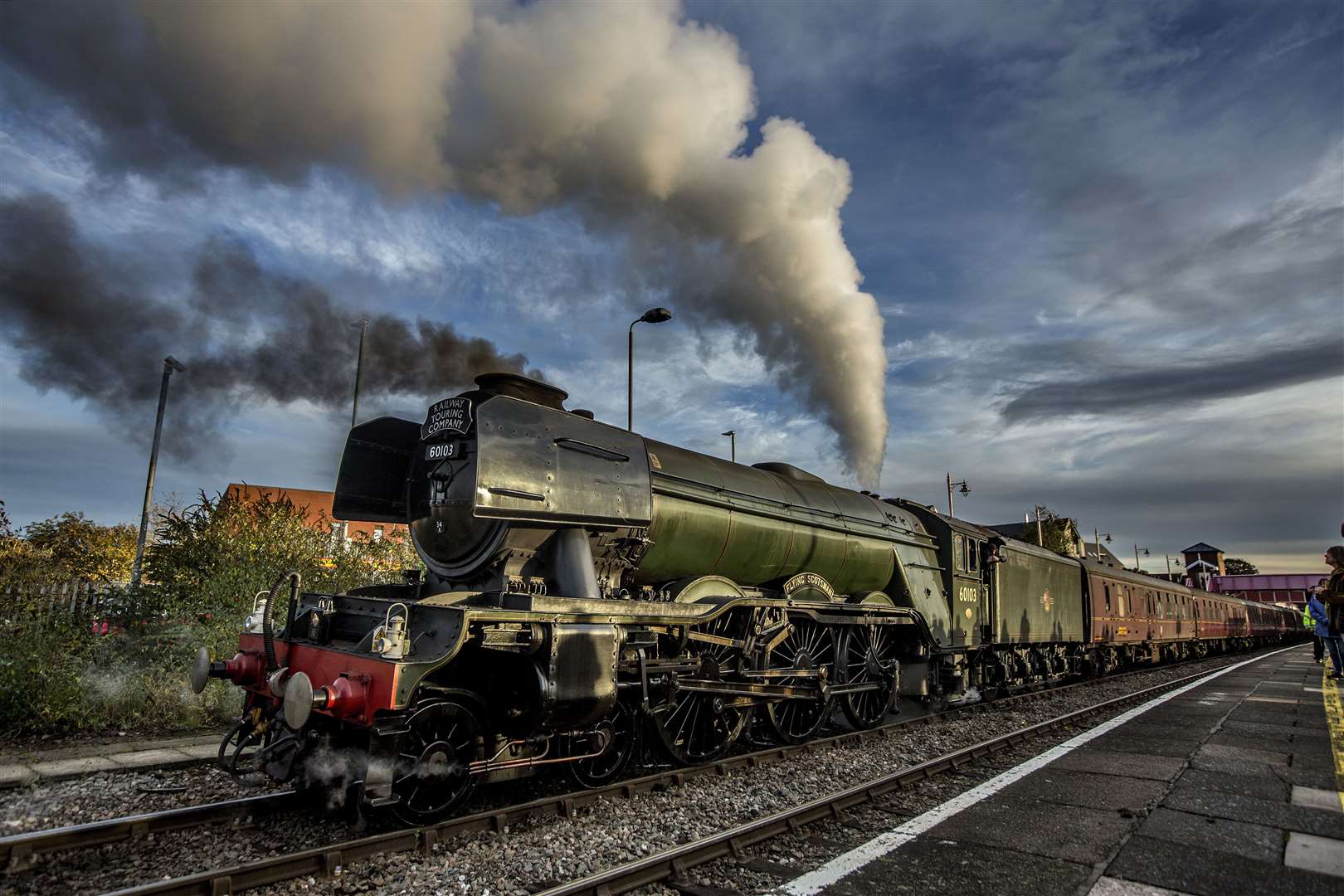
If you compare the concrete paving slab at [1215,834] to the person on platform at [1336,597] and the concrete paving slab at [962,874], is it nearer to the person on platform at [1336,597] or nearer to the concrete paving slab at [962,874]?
the concrete paving slab at [962,874]

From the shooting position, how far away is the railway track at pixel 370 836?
3.96 metres

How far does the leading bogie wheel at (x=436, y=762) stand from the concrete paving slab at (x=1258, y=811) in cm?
511

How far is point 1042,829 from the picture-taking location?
5.14 metres

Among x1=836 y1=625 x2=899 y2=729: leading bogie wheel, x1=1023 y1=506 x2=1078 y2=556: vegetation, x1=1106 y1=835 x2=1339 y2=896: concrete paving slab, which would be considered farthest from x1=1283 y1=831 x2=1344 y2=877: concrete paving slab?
x1=1023 y1=506 x2=1078 y2=556: vegetation

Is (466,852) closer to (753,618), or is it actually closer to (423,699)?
(423,699)

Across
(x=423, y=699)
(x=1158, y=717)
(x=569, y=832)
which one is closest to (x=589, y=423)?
(x=423, y=699)

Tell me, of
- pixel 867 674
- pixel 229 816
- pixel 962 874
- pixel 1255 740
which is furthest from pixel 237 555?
pixel 1255 740

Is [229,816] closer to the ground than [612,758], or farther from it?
closer to the ground

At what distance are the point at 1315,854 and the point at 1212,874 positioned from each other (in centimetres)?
93

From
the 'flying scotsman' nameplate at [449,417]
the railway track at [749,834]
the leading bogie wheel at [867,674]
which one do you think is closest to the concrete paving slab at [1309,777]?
the railway track at [749,834]

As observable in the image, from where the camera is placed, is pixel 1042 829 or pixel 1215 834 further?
pixel 1042 829

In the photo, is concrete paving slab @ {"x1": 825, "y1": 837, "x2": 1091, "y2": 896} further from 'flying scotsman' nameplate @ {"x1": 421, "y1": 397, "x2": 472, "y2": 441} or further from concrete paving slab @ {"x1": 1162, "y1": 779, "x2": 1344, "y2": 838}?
'flying scotsman' nameplate @ {"x1": 421, "y1": 397, "x2": 472, "y2": 441}

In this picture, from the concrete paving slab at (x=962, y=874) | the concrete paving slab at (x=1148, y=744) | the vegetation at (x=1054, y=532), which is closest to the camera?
the concrete paving slab at (x=962, y=874)

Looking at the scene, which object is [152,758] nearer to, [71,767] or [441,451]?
[71,767]
